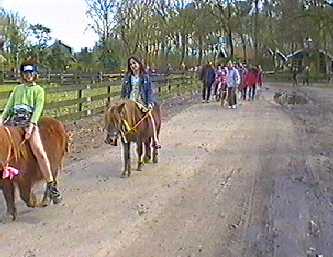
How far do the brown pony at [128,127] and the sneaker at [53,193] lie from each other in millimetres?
1836

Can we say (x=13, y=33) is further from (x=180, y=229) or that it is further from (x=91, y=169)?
(x=180, y=229)

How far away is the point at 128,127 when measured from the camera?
10.9 metres

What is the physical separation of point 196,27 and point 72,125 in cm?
4282

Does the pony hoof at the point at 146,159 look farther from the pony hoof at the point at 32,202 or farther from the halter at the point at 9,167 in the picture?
the halter at the point at 9,167

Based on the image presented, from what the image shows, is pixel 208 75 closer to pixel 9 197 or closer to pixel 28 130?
pixel 28 130

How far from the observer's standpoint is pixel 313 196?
977cm

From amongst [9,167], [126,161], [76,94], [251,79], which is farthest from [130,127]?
[251,79]

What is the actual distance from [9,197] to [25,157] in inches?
18.9

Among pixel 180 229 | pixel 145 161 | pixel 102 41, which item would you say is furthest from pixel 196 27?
pixel 180 229

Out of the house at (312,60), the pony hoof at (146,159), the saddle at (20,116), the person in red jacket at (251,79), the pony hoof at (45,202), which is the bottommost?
the house at (312,60)

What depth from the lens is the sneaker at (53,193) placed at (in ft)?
28.2

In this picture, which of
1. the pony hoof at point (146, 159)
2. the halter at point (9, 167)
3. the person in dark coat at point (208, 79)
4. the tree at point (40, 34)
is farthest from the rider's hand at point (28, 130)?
the tree at point (40, 34)

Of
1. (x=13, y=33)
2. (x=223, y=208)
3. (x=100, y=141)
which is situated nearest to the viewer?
(x=223, y=208)

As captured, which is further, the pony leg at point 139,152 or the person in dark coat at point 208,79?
the person in dark coat at point 208,79
